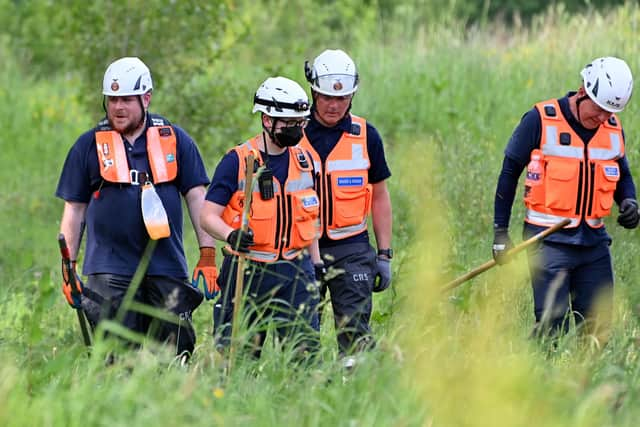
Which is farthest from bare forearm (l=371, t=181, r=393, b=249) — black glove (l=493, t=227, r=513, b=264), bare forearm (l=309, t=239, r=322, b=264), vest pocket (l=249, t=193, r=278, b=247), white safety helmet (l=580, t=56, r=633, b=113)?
white safety helmet (l=580, t=56, r=633, b=113)

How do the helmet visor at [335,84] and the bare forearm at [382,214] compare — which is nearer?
the helmet visor at [335,84]

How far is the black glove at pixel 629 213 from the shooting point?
324 inches

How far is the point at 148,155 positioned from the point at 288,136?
0.82 metres

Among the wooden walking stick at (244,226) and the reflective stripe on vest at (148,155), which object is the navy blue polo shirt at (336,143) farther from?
the wooden walking stick at (244,226)

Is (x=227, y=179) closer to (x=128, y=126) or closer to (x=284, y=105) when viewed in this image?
(x=284, y=105)

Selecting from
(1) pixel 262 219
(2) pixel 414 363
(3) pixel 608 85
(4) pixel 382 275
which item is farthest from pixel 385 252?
(2) pixel 414 363

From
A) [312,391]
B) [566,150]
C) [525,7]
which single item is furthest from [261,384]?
[525,7]

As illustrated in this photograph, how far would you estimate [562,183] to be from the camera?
26.6 feet

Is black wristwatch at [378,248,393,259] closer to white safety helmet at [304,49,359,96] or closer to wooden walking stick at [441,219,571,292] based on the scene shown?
wooden walking stick at [441,219,571,292]

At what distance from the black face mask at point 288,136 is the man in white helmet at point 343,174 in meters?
0.53

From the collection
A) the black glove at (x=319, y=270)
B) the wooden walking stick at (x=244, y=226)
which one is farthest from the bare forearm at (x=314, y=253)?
the wooden walking stick at (x=244, y=226)

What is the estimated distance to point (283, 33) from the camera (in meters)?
24.1

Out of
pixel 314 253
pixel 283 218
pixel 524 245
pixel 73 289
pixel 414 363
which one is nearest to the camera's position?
pixel 414 363

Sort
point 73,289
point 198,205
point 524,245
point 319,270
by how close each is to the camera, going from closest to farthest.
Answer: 1. point 73,289
2. point 198,205
3. point 319,270
4. point 524,245
